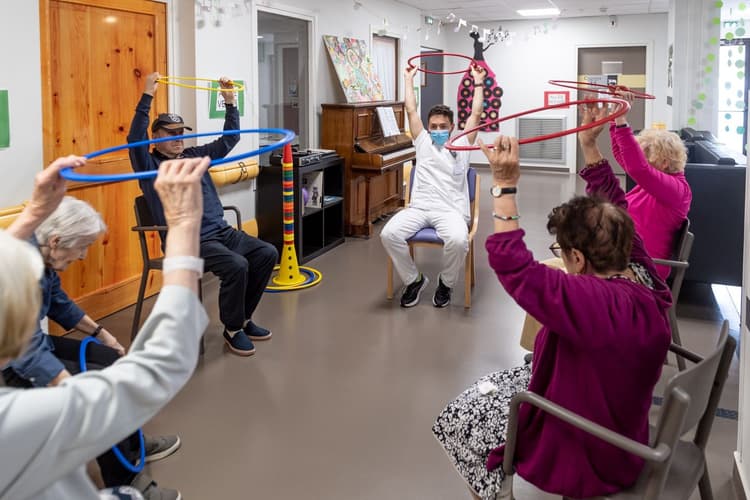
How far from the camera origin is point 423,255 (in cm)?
638

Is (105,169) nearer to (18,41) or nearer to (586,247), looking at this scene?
(18,41)

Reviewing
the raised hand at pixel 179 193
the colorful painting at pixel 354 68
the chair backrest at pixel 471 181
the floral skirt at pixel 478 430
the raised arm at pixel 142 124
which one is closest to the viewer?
the raised hand at pixel 179 193

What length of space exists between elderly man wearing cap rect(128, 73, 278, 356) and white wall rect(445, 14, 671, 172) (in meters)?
8.55

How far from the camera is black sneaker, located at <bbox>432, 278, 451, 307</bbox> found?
4840mm

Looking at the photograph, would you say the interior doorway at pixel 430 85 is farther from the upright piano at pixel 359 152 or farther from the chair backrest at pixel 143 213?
the chair backrest at pixel 143 213

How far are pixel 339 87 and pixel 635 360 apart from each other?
623 cm

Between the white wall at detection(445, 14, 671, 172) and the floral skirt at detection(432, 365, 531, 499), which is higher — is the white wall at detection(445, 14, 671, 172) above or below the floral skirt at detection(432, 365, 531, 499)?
above

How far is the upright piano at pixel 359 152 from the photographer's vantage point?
6867 mm

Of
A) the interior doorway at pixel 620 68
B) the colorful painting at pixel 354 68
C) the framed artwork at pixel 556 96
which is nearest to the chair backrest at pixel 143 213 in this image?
the colorful painting at pixel 354 68

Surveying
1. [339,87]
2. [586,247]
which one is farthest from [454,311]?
[339,87]

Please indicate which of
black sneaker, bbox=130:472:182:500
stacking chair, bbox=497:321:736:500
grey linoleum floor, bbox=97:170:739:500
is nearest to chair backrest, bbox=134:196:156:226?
grey linoleum floor, bbox=97:170:739:500

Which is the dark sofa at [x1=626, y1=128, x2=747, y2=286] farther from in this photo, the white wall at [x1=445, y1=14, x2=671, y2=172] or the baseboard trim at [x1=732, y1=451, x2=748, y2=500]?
the white wall at [x1=445, y1=14, x2=671, y2=172]

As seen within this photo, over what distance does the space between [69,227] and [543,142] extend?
10629 mm

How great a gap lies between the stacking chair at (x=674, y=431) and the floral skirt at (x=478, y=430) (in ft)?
0.28
